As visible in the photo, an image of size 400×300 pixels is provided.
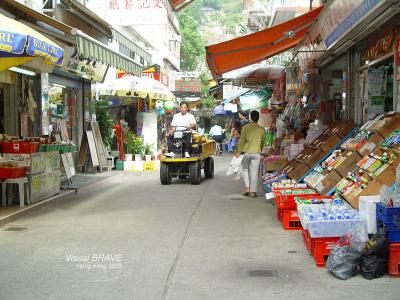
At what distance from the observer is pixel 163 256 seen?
21.1ft

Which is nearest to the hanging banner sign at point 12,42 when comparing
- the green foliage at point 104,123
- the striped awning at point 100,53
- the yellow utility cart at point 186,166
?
the striped awning at point 100,53

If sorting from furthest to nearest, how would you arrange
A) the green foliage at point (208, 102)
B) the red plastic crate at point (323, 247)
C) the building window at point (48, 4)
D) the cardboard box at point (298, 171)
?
the green foliage at point (208, 102)
the building window at point (48, 4)
the cardboard box at point (298, 171)
the red plastic crate at point (323, 247)

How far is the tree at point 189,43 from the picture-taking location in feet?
195

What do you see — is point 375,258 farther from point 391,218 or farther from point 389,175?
point 389,175

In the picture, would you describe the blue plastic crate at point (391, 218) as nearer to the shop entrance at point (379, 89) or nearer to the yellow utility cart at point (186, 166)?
the shop entrance at point (379, 89)

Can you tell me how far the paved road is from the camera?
199 inches

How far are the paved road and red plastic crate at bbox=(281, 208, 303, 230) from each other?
0.21m

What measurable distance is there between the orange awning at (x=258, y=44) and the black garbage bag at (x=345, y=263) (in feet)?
20.6

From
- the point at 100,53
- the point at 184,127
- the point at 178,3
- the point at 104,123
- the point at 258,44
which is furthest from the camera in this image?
the point at 104,123

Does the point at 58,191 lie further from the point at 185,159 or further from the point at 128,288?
the point at 128,288

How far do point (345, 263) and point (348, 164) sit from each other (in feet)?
9.25

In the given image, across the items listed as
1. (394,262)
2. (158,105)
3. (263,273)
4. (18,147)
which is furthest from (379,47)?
(158,105)

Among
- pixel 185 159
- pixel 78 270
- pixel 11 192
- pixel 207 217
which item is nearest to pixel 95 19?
pixel 185 159

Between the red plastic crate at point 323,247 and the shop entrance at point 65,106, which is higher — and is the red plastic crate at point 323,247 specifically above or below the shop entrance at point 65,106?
below
